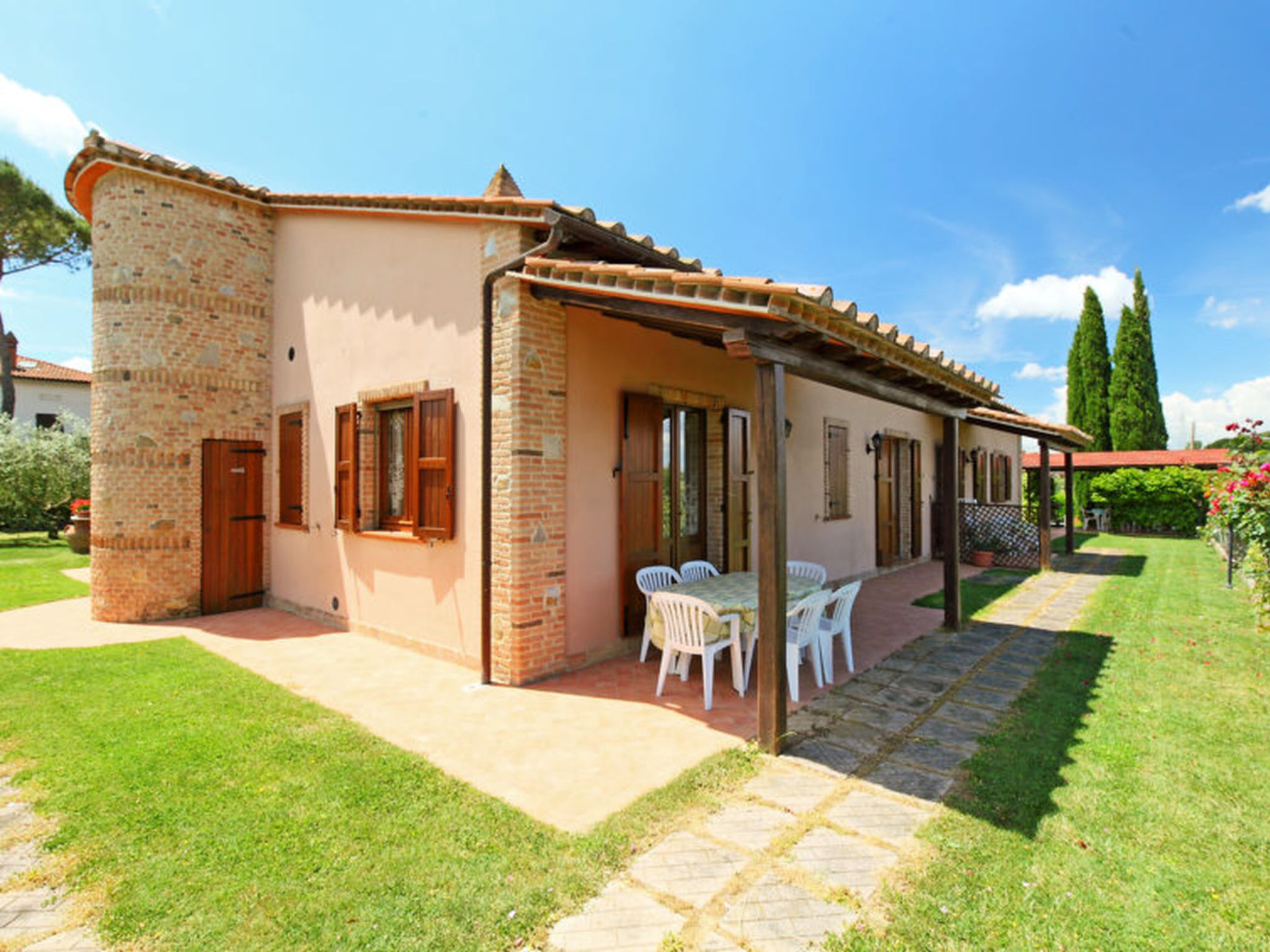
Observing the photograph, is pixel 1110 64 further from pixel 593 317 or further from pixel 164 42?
pixel 164 42

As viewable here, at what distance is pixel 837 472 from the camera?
397 inches

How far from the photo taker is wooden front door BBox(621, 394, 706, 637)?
591cm

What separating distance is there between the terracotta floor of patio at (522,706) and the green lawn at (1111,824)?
1.48 m

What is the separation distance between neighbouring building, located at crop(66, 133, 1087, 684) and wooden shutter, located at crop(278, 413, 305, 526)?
0.06 metres

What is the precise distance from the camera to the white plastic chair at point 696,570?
251 inches

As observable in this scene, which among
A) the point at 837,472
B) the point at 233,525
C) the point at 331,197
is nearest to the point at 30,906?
the point at 233,525

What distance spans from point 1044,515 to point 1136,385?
68.0 feet

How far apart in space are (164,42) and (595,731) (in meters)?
9.92

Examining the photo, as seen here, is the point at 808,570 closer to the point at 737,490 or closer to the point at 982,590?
the point at 737,490

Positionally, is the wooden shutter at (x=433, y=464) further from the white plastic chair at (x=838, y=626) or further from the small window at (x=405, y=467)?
the white plastic chair at (x=838, y=626)

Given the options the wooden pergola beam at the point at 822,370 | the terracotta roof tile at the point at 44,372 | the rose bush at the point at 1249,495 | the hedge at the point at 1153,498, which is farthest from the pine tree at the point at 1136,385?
the terracotta roof tile at the point at 44,372

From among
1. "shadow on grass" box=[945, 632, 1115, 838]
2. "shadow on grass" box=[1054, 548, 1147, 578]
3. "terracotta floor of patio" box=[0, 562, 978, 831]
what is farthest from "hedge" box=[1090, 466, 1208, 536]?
"shadow on grass" box=[945, 632, 1115, 838]

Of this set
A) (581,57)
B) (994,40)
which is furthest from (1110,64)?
(581,57)

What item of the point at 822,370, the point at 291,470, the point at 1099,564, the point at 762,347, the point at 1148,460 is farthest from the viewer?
the point at 1148,460
